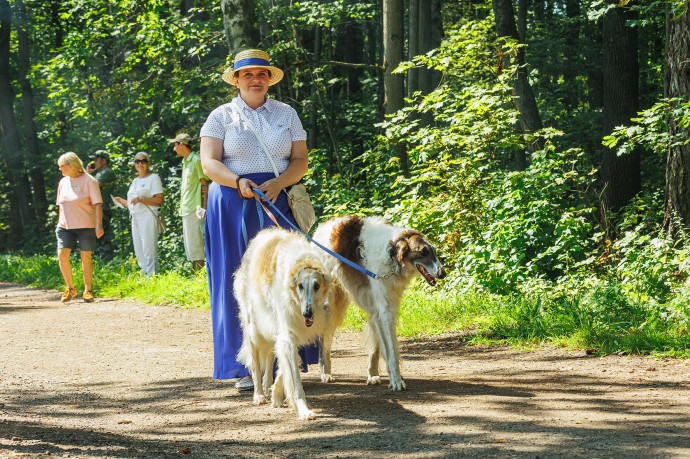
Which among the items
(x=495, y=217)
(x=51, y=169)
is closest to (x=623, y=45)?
(x=495, y=217)

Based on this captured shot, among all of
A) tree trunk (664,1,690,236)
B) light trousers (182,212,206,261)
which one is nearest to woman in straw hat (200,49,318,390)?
tree trunk (664,1,690,236)

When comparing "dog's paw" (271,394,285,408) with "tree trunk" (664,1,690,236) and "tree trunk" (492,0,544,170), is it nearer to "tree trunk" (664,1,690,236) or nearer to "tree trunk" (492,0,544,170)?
"tree trunk" (664,1,690,236)

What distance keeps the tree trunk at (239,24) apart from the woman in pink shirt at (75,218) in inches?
144

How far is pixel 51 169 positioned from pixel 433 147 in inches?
874

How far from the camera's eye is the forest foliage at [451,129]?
9438 mm

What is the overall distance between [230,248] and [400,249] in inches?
50.1

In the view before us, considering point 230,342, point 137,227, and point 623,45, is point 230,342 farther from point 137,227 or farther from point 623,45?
point 623,45

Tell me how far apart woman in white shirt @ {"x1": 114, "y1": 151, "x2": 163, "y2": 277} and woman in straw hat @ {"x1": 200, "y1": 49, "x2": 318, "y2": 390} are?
8.10 m

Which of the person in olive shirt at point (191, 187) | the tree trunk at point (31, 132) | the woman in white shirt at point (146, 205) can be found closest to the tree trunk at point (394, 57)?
the person in olive shirt at point (191, 187)

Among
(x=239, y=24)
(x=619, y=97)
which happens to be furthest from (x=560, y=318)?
(x=619, y=97)

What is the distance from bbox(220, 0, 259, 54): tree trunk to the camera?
38.2 feet

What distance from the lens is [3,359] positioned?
8719 mm

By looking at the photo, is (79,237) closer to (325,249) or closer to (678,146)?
(325,249)

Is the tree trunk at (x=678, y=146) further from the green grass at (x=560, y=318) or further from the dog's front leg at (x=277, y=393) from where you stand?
the dog's front leg at (x=277, y=393)
